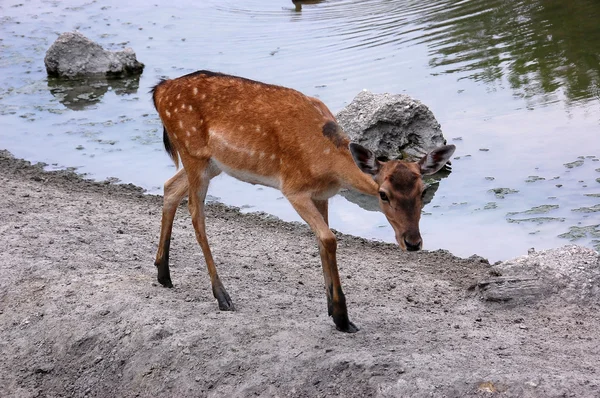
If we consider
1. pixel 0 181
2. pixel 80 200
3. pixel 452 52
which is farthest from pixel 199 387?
pixel 452 52

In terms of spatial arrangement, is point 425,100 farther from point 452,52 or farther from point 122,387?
point 122,387

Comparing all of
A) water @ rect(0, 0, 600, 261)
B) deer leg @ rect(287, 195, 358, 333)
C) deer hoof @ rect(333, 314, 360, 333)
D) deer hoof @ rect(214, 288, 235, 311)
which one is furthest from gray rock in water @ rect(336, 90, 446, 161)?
deer hoof @ rect(333, 314, 360, 333)

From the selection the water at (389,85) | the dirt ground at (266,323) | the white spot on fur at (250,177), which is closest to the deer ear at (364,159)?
the white spot on fur at (250,177)

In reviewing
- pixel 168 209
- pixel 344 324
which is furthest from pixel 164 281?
pixel 344 324

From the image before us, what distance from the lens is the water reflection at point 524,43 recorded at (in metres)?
14.0

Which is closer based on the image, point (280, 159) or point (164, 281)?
point (280, 159)

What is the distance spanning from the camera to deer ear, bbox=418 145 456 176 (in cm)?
646

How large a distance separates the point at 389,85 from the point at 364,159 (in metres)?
8.07

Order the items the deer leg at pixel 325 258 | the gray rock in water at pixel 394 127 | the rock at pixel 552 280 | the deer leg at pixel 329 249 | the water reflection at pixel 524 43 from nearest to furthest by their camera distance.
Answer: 1. the deer leg at pixel 329 249
2. the deer leg at pixel 325 258
3. the rock at pixel 552 280
4. the gray rock in water at pixel 394 127
5. the water reflection at pixel 524 43

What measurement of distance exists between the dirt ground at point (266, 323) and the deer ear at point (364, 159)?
1261 millimetres

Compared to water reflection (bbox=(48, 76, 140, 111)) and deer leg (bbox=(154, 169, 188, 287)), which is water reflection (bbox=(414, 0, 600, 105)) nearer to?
water reflection (bbox=(48, 76, 140, 111))

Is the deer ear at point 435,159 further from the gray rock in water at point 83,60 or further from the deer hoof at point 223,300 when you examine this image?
the gray rock in water at point 83,60

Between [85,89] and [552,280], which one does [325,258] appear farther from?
[85,89]

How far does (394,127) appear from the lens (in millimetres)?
11836
